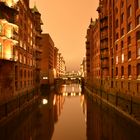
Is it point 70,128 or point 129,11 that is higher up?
point 129,11

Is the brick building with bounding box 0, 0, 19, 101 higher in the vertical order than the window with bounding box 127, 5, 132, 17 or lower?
lower

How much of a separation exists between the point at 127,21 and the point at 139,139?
838 inches

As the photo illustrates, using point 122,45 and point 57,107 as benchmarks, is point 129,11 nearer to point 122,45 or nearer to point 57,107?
point 122,45

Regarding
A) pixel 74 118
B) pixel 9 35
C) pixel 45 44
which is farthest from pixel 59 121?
pixel 45 44

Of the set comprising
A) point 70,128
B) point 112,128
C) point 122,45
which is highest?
point 122,45

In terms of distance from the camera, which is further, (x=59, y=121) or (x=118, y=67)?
(x=118, y=67)

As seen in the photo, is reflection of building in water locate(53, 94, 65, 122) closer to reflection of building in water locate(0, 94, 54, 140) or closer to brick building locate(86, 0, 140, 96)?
reflection of building in water locate(0, 94, 54, 140)

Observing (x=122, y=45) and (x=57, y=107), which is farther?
(x=57, y=107)

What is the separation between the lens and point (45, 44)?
101 meters

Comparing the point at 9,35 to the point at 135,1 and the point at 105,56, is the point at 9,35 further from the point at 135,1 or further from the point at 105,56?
the point at 105,56

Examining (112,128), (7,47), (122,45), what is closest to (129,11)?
(122,45)

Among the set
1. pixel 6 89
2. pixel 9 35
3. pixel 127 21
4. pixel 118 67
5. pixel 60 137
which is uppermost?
pixel 127 21

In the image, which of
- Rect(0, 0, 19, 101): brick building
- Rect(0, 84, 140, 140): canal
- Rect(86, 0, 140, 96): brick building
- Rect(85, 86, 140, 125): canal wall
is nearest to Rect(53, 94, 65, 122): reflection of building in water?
Rect(0, 84, 140, 140): canal

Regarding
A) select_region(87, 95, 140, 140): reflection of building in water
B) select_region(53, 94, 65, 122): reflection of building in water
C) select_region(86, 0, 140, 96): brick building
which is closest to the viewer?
select_region(87, 95, 140, 140): reflection of building in water
